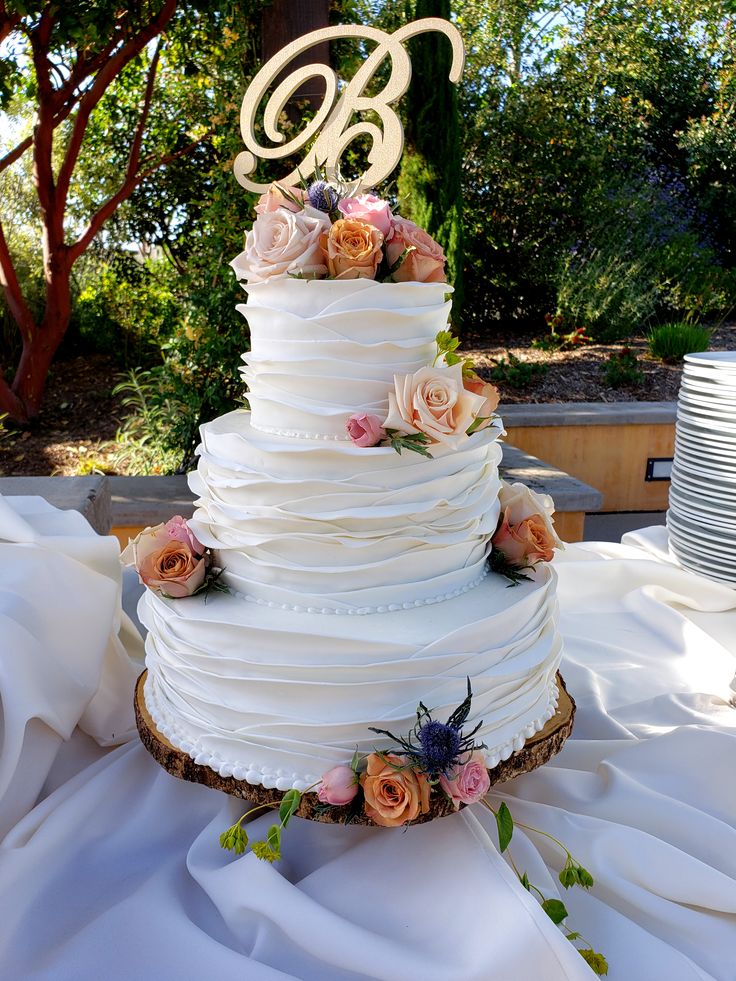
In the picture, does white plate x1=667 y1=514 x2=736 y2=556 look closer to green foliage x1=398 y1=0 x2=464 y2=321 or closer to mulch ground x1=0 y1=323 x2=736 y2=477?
green foliage x1=398 y1=0 x2=464 y2=321

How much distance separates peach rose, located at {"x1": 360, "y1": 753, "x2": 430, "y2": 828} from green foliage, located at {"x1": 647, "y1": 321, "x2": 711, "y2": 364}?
20.6 feet

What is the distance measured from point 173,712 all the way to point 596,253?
7487 mm

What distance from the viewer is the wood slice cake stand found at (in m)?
1.42

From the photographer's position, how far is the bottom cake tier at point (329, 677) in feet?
4.66

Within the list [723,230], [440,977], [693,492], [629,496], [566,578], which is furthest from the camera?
[723,230]

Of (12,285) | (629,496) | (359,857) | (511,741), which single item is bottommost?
(629,496)

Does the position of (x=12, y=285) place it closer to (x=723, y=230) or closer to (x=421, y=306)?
(x=421, y=306)

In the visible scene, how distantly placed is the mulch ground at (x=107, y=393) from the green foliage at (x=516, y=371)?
0.12 ft

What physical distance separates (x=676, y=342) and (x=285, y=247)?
6092 mm

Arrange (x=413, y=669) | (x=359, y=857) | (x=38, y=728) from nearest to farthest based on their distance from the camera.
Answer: (x=413, y=669), (x=359, y=857), (x=38, y=728)

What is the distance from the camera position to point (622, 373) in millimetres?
6543

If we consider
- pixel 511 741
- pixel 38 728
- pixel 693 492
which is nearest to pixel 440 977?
pixel 511 741

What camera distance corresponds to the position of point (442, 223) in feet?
19.9

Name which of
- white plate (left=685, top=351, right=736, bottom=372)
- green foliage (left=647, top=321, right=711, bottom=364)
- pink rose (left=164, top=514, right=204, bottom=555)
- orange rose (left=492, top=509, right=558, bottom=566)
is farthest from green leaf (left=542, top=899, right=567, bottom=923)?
green foliage (left=647, top=321, right=711, bottom=364)
